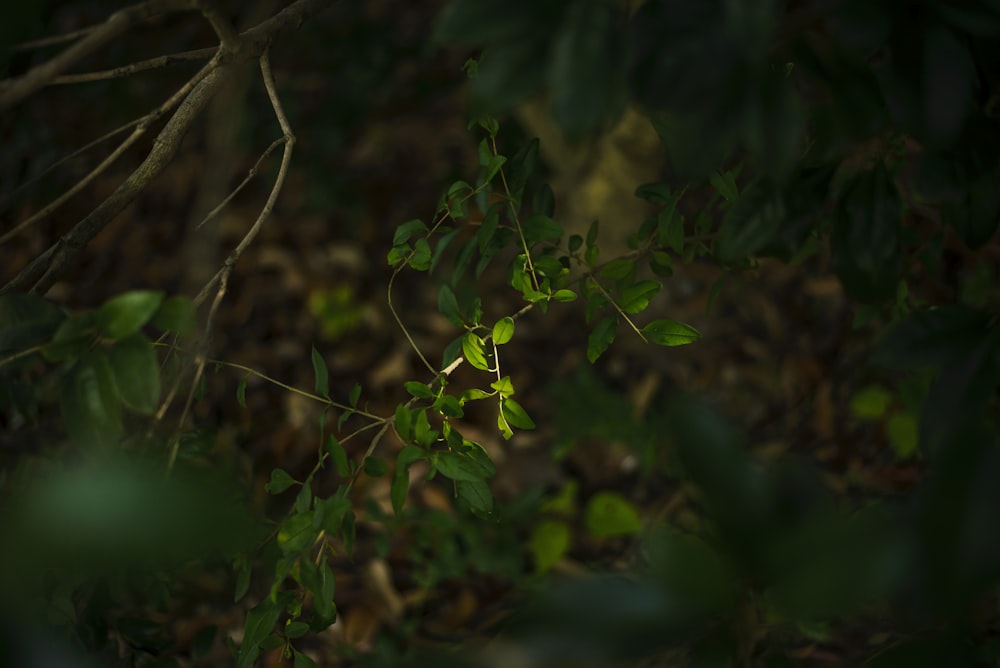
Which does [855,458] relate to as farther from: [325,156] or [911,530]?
[325,156]

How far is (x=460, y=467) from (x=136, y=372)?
0.99ft

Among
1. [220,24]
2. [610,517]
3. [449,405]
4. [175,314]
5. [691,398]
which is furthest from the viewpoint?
[610,517]

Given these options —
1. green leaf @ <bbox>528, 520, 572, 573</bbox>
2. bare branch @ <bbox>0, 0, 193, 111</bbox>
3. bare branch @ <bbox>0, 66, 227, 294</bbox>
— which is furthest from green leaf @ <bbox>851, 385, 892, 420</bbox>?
bare branch @ <bbox>0, 0, 193, 111</bbox>

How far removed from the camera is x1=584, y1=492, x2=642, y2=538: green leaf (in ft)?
5.52

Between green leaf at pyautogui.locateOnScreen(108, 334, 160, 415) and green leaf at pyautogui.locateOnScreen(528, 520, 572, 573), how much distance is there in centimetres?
129

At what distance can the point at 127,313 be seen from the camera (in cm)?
46

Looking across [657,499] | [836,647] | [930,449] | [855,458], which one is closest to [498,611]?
[657,499]

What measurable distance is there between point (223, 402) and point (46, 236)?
34.5 inches

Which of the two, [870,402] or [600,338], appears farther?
[870,402]

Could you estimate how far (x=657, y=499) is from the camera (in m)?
1.81

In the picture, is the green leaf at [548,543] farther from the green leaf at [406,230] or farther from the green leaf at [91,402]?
the green leaf at [91,402]

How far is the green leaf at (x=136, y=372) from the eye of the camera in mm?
461

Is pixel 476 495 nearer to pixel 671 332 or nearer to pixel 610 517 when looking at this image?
pixel 671 332

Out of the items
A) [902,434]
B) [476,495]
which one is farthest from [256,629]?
[902,434]
